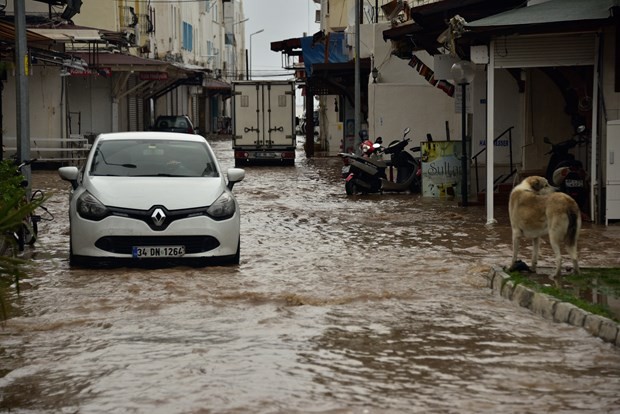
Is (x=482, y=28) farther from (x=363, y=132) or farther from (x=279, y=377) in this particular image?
(x=363, y=132)

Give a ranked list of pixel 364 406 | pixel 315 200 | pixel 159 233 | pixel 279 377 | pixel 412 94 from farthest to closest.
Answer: pixel 412 94, pixel 315 200, pixel 159 233, pixel 279 377, pixel 364 406

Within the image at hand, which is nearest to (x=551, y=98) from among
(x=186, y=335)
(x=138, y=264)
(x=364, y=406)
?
(x=138, y=264)

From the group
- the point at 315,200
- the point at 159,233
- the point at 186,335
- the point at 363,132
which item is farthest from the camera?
the point at 363,132

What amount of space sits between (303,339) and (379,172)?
55.4ft

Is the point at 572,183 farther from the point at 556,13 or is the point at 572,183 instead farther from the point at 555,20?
the point at 555,20

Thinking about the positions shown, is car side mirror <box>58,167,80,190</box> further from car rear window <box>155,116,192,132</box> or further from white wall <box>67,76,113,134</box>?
car rear window <box>155,116,192,132</box>

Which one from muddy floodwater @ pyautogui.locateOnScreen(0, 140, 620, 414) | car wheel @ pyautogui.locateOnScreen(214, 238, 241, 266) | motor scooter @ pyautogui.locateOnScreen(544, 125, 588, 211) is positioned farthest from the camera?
motor scooter @ pyautogui.locateOnScreen(544, 125, 588, 211)

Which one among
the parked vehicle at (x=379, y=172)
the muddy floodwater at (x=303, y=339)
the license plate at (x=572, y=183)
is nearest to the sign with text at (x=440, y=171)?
the parked vehicle at (x=379, y=172)

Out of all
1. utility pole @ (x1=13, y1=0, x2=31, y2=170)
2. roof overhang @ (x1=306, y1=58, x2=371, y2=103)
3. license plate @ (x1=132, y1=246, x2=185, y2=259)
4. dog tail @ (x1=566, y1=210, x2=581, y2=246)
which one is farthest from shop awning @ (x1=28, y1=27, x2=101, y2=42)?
dog tail @ (x1=566, y1=210, x2=581, y2=246)

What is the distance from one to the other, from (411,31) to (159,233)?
13.4 meters

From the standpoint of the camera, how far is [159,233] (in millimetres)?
12680

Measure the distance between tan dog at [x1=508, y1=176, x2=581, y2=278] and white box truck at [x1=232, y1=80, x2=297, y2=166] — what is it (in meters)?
28.8

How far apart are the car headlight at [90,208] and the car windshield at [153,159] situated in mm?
813

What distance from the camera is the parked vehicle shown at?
25391mm
